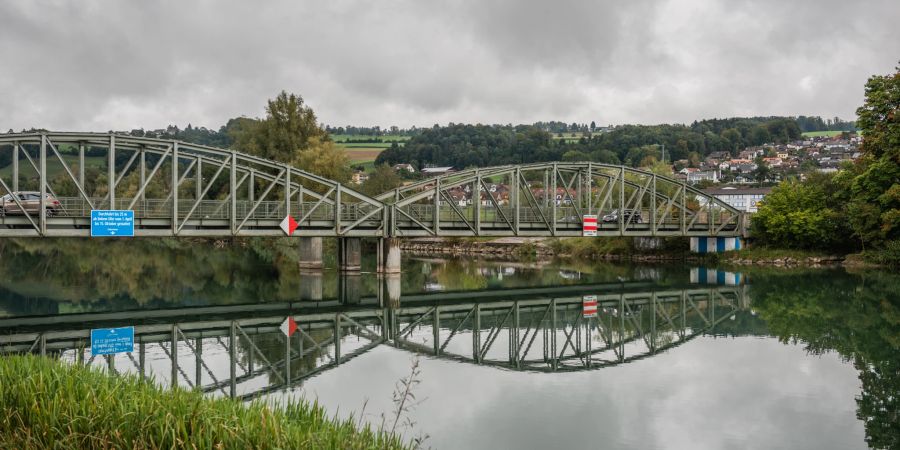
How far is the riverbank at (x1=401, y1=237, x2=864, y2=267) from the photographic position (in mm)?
66625

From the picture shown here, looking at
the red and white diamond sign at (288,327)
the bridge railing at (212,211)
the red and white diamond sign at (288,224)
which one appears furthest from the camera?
the red and white diamond sign at (288,224)

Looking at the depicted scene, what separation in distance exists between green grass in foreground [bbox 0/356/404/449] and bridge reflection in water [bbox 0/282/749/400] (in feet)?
17.5

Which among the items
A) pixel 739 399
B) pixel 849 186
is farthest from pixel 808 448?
pixel 849 186

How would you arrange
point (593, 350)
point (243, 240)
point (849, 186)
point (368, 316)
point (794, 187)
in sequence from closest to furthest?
1. point (593, 350)
2. point (368, 316)
3. point (849, 186)
4. point (794, 187)
5. point (243, 240)

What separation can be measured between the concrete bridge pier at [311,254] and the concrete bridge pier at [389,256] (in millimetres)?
5324

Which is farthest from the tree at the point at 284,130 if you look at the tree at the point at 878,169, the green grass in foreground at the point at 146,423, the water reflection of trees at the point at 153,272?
the green grass in foreground at the point at 146,423

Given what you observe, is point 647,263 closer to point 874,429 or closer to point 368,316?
point 368,316

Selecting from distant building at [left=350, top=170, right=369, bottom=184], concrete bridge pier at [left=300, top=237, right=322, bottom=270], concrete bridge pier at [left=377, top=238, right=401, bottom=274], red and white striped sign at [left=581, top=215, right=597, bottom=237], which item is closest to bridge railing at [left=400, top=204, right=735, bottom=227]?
red and white striped sign at [left=581, top=215, right=597, bottom=237]

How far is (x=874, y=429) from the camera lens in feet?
60.4

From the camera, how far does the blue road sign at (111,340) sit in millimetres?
27027

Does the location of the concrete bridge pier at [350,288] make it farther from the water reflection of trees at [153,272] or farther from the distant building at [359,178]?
the distant building at [359,178]

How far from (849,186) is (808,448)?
172 ft

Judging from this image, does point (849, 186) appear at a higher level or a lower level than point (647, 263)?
higher

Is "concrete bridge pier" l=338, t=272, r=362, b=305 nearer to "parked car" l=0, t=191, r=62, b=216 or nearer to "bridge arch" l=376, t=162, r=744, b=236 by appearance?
"bridge arch" l=376, t=162, r=744, b=236
